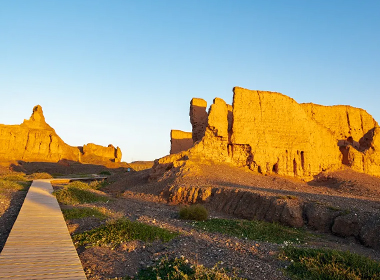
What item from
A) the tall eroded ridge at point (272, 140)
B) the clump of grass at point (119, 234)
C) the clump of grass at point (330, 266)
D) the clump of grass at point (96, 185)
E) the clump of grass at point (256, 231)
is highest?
the tall eroded ridge at point (272, 140)

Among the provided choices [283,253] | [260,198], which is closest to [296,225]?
[260,198]

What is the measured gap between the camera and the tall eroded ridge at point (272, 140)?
23078mm

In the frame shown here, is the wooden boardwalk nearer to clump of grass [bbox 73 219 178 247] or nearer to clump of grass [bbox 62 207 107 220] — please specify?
clump of grass [bbox 73 219 178 247]

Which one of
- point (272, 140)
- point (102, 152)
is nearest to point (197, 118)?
point (272, 140)

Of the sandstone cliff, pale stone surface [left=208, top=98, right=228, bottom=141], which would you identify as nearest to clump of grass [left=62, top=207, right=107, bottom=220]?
pale stone surface [left=208, top=98, right=228, bottom=141]

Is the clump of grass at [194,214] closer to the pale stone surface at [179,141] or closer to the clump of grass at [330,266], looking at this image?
the clump of grass at [330,266]

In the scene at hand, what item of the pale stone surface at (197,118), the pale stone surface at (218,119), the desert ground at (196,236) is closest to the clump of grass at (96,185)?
the desert ground at (196,236)

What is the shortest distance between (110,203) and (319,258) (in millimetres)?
12144

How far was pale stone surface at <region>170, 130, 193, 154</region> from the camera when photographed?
3319 cm

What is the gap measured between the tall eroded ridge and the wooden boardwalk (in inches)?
538

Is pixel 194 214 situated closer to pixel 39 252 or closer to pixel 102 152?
pixel 39 252

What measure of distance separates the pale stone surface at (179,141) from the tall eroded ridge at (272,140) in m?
7.51

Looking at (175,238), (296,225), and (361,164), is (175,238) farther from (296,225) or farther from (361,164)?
(361,164)

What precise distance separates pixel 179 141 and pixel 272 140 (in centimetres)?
1273
